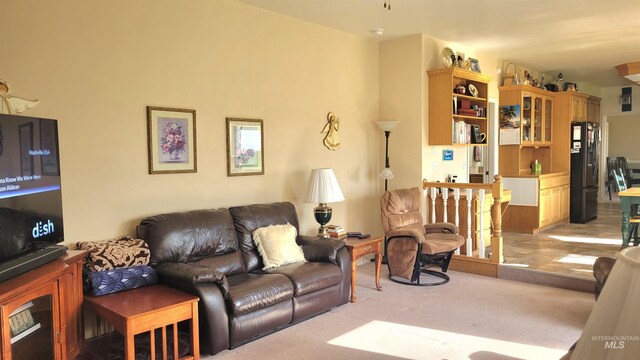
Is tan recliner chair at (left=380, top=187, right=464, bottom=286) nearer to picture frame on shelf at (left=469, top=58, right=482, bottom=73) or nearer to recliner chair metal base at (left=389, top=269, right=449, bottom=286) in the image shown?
recliner chair metal base at (left=389, top=269, right=449, bottom=286)

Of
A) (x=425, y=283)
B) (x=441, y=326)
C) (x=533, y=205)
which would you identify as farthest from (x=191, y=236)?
(x=533, y=205)

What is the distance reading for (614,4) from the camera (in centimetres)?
459

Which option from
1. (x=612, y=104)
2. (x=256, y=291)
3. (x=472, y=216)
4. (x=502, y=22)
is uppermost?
(x=502, y=22)

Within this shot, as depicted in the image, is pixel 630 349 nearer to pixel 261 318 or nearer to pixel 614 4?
pixel 261 318

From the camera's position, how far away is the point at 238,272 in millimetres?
3900

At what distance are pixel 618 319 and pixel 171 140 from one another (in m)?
3.71

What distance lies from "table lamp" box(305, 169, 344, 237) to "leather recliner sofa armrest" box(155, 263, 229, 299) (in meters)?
1.55

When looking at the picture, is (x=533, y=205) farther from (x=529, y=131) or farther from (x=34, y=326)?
(x=34, y=326)

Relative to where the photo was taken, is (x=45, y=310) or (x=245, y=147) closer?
(x=45, y=310)

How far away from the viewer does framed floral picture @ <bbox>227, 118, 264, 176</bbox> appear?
4.39 metres

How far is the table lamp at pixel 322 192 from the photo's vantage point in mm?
4551

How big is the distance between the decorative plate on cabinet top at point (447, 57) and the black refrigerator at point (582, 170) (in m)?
3.93

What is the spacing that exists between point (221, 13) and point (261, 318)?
276 centimetres

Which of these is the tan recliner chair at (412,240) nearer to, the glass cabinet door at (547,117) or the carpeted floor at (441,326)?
the carpeted floor at (441,326)
